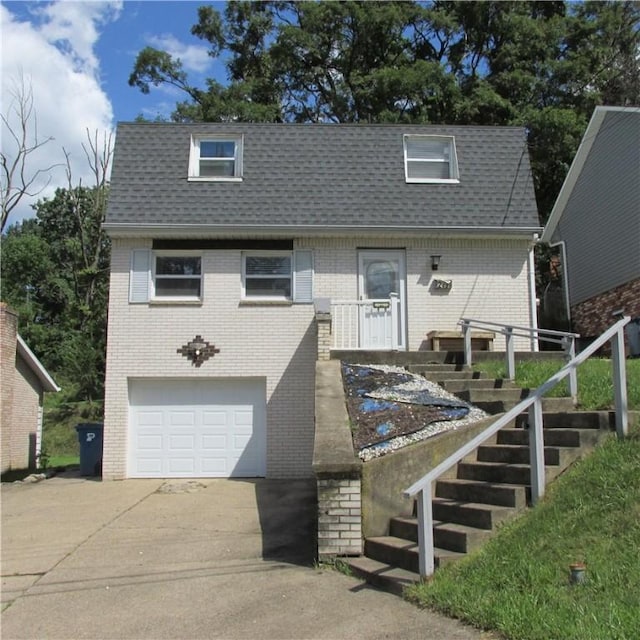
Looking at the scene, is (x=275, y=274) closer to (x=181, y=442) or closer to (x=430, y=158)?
(x=181, y=442)

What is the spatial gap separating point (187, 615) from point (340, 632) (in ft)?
4.16

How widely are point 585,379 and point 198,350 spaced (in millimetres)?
7302

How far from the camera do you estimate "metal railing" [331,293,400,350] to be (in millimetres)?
12727

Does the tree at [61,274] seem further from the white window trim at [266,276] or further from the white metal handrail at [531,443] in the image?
the white metal handrail at [531,443]

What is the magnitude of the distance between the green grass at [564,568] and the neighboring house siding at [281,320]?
294 inches

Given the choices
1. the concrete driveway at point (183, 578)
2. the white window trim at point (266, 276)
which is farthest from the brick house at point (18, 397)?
the concrete driveway at point (183, 578)

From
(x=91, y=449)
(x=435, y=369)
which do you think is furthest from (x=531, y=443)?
(x=91, y=449)

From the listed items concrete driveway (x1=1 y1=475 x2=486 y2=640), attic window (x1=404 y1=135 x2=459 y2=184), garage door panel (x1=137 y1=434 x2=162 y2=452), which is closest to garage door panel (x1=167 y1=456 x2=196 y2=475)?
garage door panel (x1=137 y1=434 x2=162 y2=452)

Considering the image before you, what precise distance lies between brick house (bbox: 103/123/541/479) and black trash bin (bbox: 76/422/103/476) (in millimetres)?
1161

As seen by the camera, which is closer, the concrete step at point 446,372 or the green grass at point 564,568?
the green grass at point 564,568

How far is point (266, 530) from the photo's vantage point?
795 centimetres

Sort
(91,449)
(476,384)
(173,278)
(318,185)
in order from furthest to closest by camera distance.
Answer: (318,185)
(91,449)
(173,278)
(476,384)

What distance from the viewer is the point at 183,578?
609 cm

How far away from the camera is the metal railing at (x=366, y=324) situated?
12.7 meters
